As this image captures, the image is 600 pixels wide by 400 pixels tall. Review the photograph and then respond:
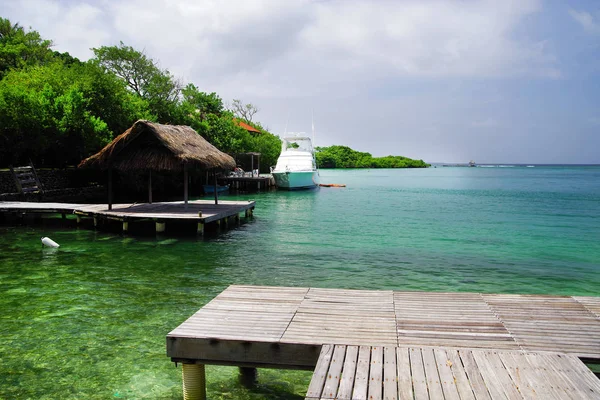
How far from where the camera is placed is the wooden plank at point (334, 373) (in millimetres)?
3500

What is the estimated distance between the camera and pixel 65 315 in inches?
311

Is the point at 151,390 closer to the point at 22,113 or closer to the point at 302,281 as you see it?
the point at 302,281

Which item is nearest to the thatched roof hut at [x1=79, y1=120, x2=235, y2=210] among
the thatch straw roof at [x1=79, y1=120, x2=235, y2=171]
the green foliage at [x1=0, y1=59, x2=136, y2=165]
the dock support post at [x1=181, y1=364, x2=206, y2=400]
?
the thatch straw roof at [x1=79, y1=120, x2=235, y2=171]

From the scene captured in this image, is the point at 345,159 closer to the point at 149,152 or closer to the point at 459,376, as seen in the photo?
the point at 149,152

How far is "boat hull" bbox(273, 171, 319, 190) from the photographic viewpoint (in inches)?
1653

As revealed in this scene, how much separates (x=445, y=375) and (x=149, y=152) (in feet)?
52.1

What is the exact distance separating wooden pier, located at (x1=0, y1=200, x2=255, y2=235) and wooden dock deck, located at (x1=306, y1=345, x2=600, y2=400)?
12638 mm

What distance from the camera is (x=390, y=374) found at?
12.3 ft

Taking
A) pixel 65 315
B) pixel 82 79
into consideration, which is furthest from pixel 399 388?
pixel 82 79

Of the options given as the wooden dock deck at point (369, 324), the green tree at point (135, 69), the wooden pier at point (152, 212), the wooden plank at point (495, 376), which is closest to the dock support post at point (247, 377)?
the wooden dock deck at point (369, 324)

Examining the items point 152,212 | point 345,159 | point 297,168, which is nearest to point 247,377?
point 152,212

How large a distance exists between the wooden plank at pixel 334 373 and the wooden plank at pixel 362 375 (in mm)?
141

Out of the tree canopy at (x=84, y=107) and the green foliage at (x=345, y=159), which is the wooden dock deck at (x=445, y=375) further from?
the green foliage at (x=345, y=159)

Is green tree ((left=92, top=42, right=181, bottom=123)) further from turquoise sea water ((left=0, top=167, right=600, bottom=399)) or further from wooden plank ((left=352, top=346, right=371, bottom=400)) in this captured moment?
wooden plank ((left=352, top=346, right=371, bottom=400))
